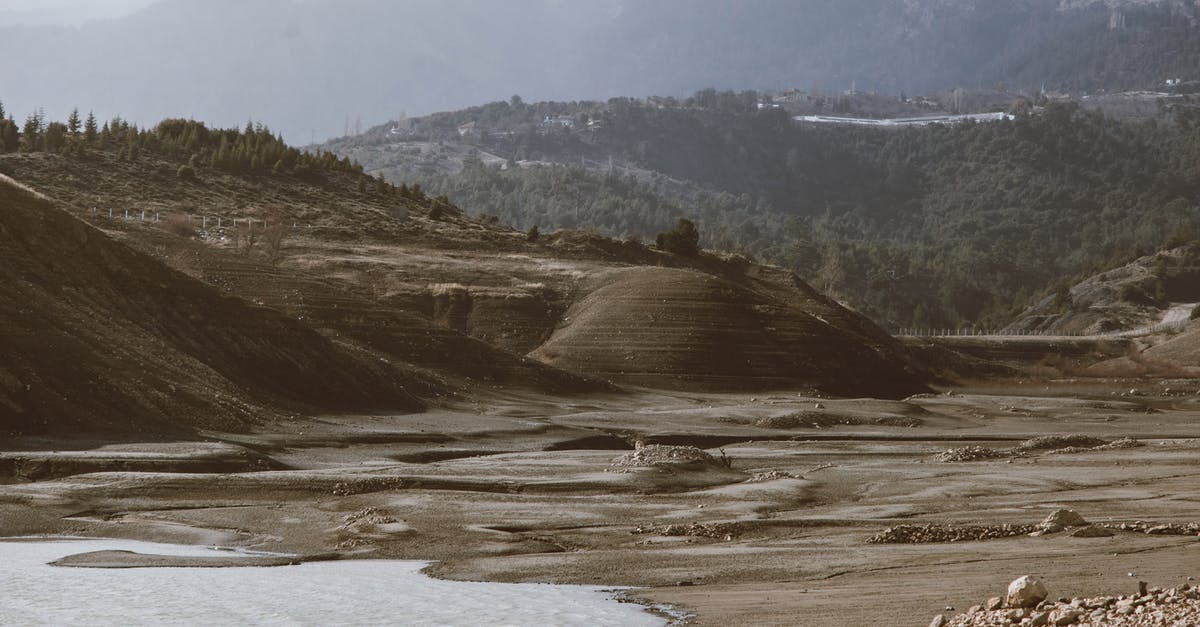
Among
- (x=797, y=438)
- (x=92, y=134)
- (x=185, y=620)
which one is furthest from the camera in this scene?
(x=92, y=134)

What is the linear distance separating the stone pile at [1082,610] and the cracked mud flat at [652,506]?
6.28ft

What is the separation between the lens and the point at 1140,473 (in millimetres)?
36406

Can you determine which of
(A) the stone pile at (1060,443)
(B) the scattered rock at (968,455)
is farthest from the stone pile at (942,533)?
(A) the stone pile at (1060,443)

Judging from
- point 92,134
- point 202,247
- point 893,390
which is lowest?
point 893,390

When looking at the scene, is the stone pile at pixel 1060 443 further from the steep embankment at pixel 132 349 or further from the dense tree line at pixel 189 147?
the dense tree line at pixel 189 147

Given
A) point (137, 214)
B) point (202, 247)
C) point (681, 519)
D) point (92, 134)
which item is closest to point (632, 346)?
point (202, 247)

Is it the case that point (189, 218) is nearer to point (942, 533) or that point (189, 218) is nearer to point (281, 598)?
point (942, 533)

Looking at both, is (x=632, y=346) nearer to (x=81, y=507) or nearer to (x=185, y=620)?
(x=81, y=507)

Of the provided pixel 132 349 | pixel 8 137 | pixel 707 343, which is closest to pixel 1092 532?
pixel 132 349

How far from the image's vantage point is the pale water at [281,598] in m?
18.7

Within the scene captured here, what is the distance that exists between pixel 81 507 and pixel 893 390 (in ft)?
192

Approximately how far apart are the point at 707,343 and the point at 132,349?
3921 cm

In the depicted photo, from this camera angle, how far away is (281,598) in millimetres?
20266

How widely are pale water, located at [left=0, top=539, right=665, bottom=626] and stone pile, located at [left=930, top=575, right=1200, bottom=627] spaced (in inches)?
172
